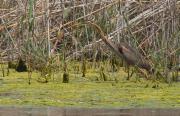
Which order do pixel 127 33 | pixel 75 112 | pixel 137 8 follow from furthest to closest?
pixel 137 8, pixel 127 33, pixel 75 112

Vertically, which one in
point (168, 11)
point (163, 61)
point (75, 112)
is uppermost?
point (168, 11)

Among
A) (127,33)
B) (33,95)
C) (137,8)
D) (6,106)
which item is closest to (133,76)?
(127,33)

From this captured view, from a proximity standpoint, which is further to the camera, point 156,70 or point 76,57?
point 76,57

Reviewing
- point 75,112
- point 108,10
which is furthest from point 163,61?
point 75,112

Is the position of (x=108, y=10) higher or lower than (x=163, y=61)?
higher

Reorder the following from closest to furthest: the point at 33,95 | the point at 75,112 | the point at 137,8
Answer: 1. the point at 75,112
2. the point at 33,95
3. the point at 137,8

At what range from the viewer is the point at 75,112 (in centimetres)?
444

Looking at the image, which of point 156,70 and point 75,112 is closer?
point 75,112

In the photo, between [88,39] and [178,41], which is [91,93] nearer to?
[178,41]

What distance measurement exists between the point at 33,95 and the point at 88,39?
2.37 metres

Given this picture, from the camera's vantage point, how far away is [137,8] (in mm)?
7824

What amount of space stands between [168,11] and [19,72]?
1793 millimetres

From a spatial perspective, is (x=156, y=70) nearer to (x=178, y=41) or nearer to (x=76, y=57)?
(x=178, y=41)

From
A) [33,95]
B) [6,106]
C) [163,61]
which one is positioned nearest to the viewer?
[6,106]
